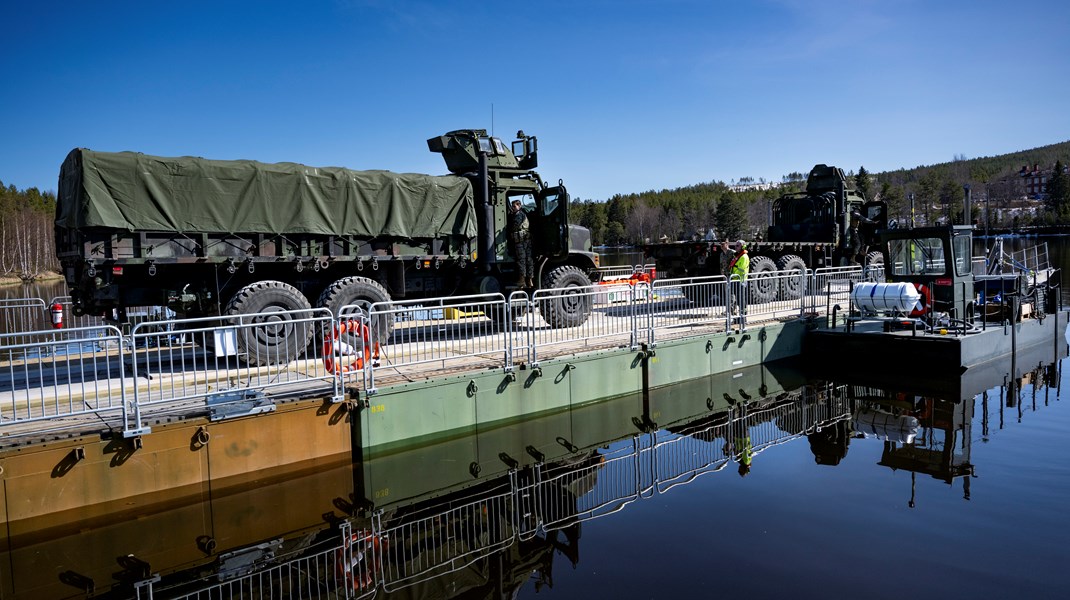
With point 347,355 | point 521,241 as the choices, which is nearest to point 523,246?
point 521,241

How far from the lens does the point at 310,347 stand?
1200 cm

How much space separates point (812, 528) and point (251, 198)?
8.98 metres

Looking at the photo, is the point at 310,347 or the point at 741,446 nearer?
the point at 741,446

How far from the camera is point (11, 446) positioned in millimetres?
6457

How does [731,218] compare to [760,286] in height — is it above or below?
above

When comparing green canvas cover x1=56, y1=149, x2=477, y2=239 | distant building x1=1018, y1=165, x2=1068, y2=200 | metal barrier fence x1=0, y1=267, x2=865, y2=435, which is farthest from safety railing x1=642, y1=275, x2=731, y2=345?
distant building x1=1018, y1=165, x2=1068, y2=200

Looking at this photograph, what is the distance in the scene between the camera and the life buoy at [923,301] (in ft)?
46.5

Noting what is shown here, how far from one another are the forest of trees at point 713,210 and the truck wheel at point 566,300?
4735 centimetres

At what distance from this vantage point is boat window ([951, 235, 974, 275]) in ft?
45.6

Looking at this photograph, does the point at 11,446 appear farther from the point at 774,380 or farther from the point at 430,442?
the point at 774,380

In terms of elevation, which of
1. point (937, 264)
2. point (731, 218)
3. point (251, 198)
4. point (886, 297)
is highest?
point (731, 218)

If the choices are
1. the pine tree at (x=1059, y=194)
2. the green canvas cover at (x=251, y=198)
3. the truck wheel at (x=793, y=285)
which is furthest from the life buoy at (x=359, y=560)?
the pine tree at (x=1059, y=194)

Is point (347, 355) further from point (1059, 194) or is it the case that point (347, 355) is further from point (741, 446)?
point (1059, 194)

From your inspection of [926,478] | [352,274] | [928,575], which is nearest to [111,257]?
[352,274]
